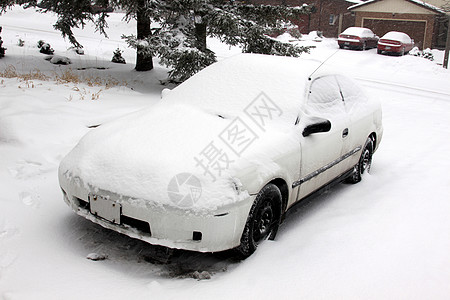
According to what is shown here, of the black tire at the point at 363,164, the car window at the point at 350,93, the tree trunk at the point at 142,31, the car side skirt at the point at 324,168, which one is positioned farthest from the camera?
the tree trunk at the point at 142,31

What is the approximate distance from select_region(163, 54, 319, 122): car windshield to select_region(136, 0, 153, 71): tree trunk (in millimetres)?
5219

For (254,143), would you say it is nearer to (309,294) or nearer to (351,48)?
(309,294)

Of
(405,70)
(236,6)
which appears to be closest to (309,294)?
(236,6)

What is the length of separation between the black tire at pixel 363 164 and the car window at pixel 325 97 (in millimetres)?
952

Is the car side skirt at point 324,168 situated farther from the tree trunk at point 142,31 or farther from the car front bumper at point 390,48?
the car front bumper at point 390,48

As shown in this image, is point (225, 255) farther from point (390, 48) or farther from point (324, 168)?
point (390, 48)

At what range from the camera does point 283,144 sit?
3.82 metres

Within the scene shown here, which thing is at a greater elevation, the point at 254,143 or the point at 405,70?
the point at 254,143

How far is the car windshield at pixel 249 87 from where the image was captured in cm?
423

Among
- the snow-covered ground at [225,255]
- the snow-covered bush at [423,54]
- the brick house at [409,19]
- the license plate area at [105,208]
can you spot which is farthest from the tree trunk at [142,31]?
the brick house at [409,19]

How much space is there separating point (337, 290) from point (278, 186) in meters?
1.05

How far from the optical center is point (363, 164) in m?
5.65

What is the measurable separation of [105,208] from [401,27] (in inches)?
1336

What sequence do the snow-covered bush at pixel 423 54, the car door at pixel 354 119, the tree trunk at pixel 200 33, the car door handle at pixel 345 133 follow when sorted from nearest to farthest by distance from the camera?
1. the car door handle at pixel 345 133
2. the car door at pixel 354 119
3. the tree trunk at pixel 200 33
4. the snow-covered bush at pixel 423 54
